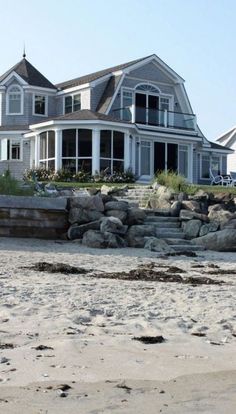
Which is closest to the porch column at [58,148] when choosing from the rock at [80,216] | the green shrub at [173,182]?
the green shrub at [173,182]

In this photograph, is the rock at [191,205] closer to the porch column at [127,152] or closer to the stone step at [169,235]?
the stone step at [169,235]

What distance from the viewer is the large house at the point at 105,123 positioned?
98.5 feet

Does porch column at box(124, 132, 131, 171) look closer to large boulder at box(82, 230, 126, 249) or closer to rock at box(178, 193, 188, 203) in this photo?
rock at box(178, 193, 188, 203)

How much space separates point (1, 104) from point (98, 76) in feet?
19.0

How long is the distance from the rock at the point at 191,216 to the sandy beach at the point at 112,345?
668cm

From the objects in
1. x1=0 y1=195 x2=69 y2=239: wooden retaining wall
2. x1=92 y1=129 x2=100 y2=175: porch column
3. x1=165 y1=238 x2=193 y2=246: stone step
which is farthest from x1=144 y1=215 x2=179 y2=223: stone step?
x1=92 y1=129 x2=100 y2=175: porch column

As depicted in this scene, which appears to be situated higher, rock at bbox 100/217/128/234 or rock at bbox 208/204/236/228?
rock at bbox 208/204/236/228

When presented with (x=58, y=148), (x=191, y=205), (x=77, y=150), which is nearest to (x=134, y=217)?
(x=191, y=205)

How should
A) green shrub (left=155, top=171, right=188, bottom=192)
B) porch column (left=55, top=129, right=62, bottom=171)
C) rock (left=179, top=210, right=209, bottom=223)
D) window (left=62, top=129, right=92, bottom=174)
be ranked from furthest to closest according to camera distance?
window (left=62, top=129, right=92, bottom=174) → porch column (left=55, top=129, right=62, bottom=171) → green shrub (left=155, top=171, right=188, bottom=192) → rock (left=179, top=210, right=209, bottom=223)

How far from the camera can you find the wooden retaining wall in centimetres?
1498

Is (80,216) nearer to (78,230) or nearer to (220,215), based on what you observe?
(78,230)

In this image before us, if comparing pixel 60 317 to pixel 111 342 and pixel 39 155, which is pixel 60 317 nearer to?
pixel 111 342

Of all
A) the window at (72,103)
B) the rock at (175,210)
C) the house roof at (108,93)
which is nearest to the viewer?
the rock at (175,210)

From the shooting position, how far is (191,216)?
1644 cm
